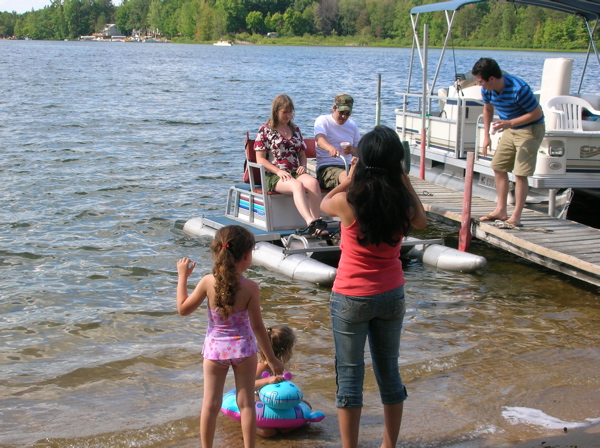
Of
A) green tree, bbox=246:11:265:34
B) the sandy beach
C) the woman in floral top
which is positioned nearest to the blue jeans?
the sandy beach

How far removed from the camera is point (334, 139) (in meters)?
8.74

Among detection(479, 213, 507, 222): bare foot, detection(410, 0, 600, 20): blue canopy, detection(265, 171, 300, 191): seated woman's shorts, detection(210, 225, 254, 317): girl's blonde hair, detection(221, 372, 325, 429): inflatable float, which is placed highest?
detection(410, 0, 600, 20): blue canopy

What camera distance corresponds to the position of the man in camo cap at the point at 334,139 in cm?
857

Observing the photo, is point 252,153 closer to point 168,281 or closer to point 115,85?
point 168,281

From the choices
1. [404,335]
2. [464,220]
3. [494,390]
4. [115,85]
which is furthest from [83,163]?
[115,85]

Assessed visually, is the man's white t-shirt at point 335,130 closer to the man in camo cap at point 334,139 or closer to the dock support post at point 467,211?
the man in camo cap at point 334,139

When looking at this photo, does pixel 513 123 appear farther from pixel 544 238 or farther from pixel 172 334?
pixel 172 334

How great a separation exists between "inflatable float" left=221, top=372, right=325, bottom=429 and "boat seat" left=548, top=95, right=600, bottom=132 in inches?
279

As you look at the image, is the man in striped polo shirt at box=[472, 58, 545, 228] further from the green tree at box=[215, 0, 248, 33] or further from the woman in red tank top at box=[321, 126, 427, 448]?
the green tree at box=[215, 0, 248, 33]

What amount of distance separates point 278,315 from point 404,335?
4.32 ft

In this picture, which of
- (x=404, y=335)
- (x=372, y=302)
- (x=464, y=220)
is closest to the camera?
(x=372, y=302)

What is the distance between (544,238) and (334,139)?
2.59 m

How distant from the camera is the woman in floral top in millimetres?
8328

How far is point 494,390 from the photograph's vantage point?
5.49 metres
